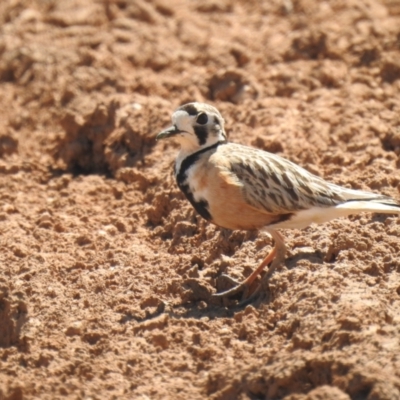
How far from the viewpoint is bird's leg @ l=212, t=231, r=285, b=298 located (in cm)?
712

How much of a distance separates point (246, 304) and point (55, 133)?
3806mm

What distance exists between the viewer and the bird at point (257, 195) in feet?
23.4

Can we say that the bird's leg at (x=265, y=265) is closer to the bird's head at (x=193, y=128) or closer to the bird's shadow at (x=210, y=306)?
the bird's shadow at (x=210, y=306)

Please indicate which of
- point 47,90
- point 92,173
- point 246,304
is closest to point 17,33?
point 47,90

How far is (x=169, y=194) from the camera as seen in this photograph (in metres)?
8.55

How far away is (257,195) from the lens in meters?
7.15

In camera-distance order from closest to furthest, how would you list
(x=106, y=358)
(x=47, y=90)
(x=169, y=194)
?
1. (x=106, y=358)
2. (x=169, y=194)
3. (x=47, y=90)

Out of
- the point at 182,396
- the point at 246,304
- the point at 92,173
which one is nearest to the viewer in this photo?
the point at 182,396

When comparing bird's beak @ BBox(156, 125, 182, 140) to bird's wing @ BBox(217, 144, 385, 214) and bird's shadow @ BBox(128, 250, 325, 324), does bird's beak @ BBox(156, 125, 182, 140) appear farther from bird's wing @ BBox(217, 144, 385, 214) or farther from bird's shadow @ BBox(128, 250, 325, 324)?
bird's shadow @ BBox(128, 250, 325, 324)

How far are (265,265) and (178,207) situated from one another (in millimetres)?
1431

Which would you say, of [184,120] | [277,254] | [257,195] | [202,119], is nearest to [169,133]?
[184,120]

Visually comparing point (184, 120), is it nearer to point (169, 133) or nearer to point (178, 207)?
point (169, 133)

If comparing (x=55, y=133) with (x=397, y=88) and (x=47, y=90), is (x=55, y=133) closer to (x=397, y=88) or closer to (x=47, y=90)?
(x=47, y=90)

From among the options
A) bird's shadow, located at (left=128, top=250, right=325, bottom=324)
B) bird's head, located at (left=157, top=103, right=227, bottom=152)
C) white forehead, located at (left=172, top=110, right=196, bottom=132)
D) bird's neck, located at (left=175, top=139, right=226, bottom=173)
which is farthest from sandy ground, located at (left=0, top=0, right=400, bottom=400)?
white forehead, located at (left=172, top=110, right=196, bottom=132)
